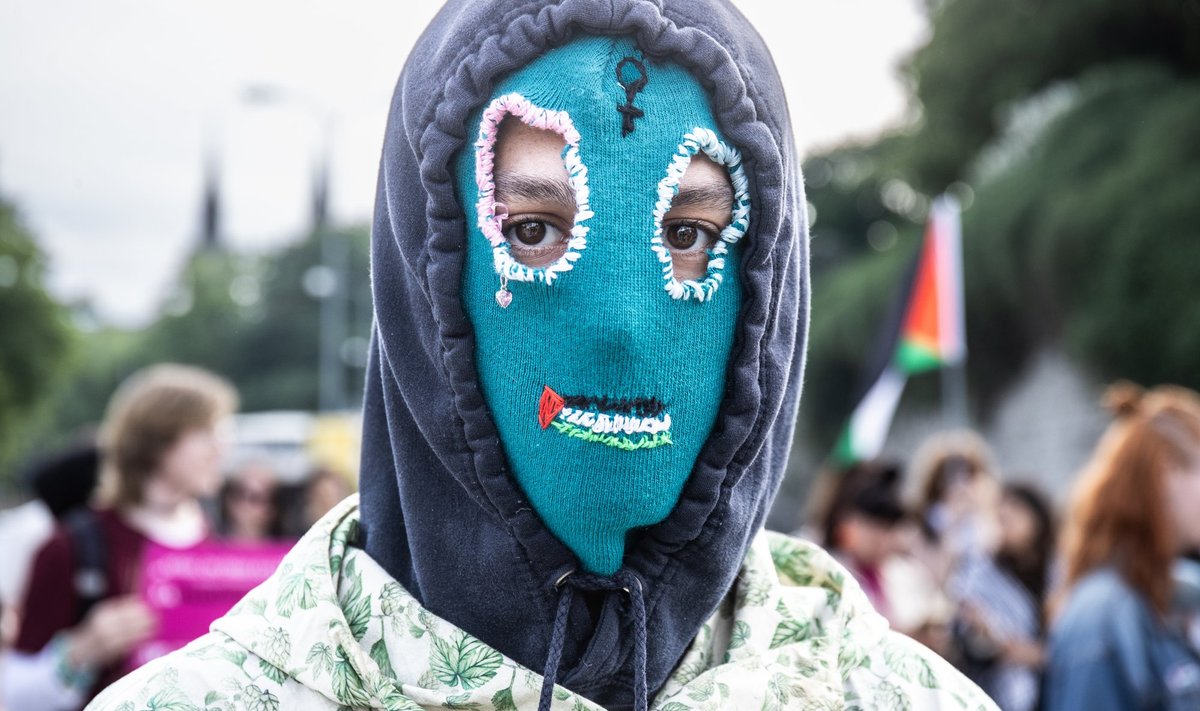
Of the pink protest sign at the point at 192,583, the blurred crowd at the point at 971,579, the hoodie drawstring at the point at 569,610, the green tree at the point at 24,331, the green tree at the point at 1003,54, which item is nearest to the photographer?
the hoodie drawstring at the point at 569,610

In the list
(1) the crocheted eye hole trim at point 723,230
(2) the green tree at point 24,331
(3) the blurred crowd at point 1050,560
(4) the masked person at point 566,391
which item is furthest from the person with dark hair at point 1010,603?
(2) the green tree at point 24,331

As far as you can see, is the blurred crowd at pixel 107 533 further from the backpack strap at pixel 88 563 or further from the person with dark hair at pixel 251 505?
the person with dark hair at pixel 251 505

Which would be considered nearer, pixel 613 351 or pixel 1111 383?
pixel 613 351

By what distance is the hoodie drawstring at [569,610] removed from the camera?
5.49 feet

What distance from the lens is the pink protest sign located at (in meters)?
3.99

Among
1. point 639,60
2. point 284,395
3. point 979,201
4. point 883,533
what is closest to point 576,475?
point 639,60

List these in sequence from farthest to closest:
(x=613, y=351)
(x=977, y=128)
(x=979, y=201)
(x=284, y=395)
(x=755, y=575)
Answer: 1. (x=284, y=395)
2. (x=977, y=128)
3. (x=979, y=201)
4. (x=755, y=575)
5. (x=613, y=351)

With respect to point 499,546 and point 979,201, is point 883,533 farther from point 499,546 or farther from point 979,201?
point 979,201

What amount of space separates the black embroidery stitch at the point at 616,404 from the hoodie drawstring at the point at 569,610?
234 millimetres

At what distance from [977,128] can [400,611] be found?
23449 millimetres

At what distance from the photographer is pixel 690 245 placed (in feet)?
5.95

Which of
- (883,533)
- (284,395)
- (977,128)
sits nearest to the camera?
(883,533)

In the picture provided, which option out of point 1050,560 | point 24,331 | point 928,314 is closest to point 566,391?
point 1050,560

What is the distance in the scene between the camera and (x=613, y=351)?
1701mm
